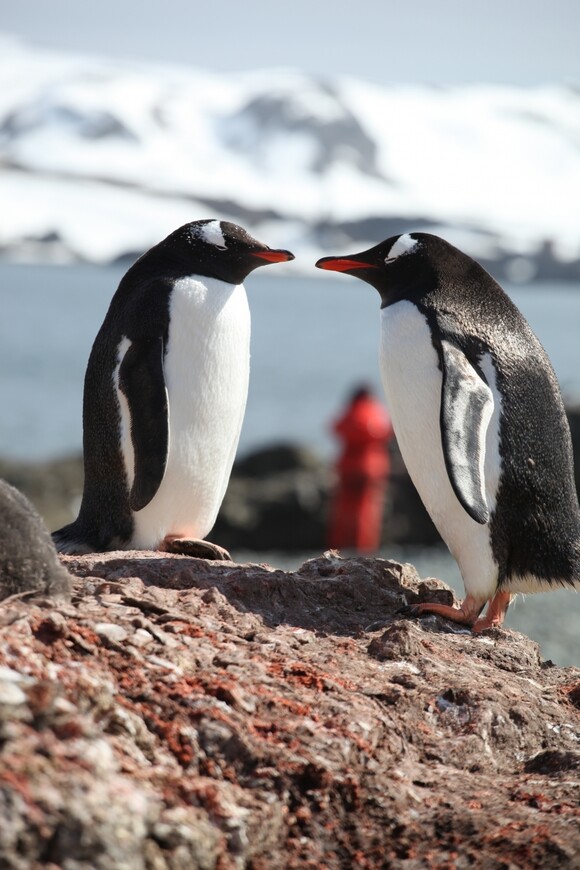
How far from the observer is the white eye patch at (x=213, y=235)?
4324mm

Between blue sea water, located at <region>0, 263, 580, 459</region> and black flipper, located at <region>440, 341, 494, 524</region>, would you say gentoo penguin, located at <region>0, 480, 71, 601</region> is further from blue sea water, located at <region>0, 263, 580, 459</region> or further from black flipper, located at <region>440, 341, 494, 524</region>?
blue sea water, located at <region>0, 263, 580, 459</region>

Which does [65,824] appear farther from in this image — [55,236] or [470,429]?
[55,236]

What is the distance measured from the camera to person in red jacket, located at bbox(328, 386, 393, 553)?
36.1 ft

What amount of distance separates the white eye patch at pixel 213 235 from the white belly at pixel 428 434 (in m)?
0.71

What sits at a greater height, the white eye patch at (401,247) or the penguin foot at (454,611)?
the white eye patch at (401,247)

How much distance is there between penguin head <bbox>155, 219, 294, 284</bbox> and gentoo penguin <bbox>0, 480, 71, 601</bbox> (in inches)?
67.4

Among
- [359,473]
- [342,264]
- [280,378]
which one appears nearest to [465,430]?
[342,264]

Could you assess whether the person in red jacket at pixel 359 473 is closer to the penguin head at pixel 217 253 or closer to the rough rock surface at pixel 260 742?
the penguin head at pixel 217 253

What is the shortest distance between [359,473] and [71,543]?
22.6ft

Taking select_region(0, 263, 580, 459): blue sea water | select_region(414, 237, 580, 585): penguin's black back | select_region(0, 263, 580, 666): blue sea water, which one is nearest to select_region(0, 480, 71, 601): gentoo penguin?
select_region(414, 237, 580, 585): penguin's black back

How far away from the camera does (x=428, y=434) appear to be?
12.7ft

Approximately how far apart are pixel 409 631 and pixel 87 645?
3.66ft

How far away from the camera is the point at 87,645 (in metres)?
2.40

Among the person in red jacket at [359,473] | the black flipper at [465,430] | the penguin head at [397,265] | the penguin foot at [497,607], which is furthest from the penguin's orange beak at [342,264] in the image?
the person in red jacket at [359,473]
